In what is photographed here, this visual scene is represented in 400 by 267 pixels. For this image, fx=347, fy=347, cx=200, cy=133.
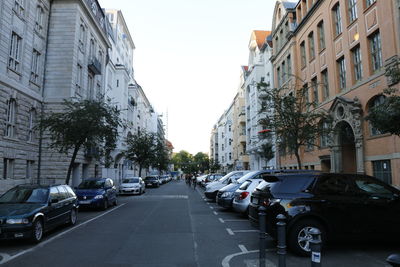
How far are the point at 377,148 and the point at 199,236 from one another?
480 inches

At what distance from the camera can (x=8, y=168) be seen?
802 inches

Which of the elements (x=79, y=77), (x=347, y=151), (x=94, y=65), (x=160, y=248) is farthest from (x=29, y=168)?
(x=347, y=151)

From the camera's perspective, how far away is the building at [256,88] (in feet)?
132

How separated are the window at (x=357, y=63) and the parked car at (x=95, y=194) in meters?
15.2

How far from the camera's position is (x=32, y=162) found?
23.8m

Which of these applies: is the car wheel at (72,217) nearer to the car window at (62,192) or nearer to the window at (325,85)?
the car window at (62,192)

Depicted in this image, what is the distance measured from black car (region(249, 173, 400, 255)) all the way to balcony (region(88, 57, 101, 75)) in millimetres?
26634

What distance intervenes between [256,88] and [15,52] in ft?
85.1

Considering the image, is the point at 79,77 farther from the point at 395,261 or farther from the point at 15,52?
the point at 395,261

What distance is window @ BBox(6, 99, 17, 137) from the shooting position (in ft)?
66.9

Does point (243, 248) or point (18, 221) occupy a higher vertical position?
point (18, 221)

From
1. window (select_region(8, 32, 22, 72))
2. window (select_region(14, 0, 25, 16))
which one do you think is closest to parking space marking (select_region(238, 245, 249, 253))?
window (select_region(8, 32, 22, 72))

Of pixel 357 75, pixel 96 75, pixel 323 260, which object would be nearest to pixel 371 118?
pixel 323 260

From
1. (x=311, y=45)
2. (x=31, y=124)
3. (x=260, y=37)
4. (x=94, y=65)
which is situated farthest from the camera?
(x=260, y=37)
